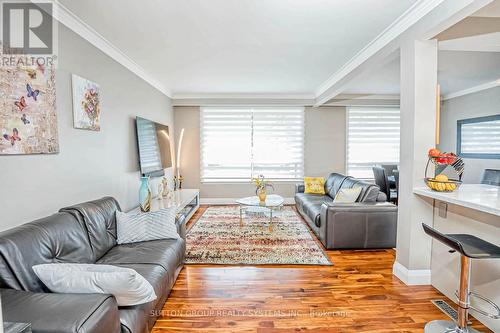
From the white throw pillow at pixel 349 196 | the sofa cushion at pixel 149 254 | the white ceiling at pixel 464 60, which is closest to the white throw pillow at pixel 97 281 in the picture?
the sofa cushion at pixel 149 254

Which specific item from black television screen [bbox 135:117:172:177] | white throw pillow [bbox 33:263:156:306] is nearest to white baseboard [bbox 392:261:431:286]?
white throw pillow [bbox 33:263:156:306]

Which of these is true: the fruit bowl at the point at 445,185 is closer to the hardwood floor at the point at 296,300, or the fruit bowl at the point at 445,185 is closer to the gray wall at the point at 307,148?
the hardwood floor at the point at 296,300

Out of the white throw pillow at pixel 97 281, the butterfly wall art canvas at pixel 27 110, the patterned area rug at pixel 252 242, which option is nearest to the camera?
the white throw pillow at pixel 97 281

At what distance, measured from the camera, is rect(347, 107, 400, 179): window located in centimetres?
641

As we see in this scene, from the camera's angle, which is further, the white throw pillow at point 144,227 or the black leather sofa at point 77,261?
the white throw pillow at point 144,227

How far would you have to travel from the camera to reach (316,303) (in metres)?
2.31

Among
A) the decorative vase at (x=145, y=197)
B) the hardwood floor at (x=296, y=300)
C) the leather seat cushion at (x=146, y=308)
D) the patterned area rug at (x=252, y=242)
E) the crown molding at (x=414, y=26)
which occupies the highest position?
the crown molding at (x=414, y=26)

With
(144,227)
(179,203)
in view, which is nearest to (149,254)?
(144,227)

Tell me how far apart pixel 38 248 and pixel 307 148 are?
5519mm

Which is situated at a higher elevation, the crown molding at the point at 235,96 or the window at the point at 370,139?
the crown molding at the point at 235,96

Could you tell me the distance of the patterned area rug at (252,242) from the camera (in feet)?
10.4

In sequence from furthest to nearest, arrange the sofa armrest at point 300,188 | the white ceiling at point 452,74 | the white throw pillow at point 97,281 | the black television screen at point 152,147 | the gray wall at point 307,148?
the gray wall at point 307,148 → the sofa armrest at point 300,188 → the black television screen at point 152,147 → the white ceiling at point 452,74 → the white throw pillow at point 97,281

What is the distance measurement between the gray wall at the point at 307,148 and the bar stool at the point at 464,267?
177 inches

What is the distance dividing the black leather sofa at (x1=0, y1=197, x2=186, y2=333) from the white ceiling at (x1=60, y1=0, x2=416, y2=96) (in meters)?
1.85
